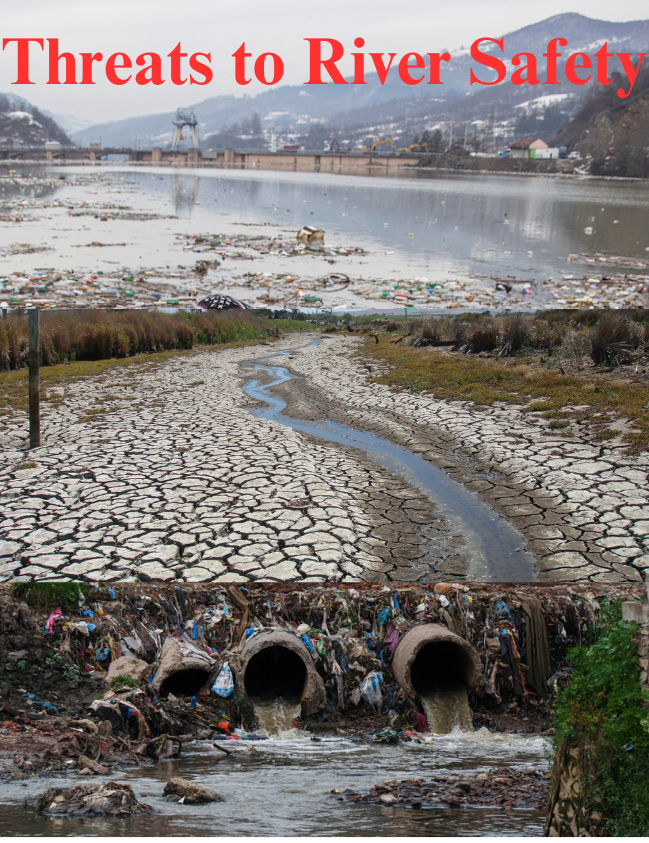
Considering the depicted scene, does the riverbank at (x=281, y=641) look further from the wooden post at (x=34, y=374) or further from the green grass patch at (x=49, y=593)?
the wooden post at (x=34, y=374)

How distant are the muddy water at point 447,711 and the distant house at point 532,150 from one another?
8068 cm

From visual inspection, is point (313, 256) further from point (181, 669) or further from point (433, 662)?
point (181, 669)

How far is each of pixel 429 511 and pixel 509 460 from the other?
4.21 feet

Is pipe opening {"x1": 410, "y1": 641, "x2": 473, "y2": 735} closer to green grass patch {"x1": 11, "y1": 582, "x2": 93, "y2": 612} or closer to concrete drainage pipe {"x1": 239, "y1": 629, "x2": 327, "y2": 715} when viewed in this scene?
concrete drainage pipe {"x1": 239, "y1": 629, "x2": 327, "y2": 715}

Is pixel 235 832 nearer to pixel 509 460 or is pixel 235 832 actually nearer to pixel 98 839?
pixel 98 839

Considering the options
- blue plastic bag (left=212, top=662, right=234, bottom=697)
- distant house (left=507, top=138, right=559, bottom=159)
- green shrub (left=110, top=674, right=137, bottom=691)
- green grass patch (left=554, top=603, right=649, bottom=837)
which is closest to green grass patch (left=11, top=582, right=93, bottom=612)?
green shrub (left=110, top=674, right=137, bottom=691)

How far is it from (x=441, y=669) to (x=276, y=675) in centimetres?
102

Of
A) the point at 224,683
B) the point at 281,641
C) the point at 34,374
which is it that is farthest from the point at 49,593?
the point at 34,374

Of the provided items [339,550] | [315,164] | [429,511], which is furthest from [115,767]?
[315,164]

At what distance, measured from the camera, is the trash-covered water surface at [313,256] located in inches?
421

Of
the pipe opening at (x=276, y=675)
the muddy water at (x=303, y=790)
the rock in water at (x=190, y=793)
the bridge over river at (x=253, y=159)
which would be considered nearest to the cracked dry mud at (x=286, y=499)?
the pipe opening at (x=276, y=675)

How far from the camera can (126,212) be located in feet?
75.0

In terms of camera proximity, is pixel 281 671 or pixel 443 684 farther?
pixel 281 671

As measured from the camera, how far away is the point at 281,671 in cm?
405
